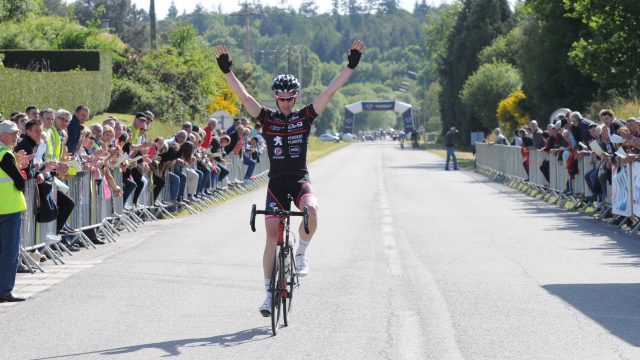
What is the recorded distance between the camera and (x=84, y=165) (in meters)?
17.9

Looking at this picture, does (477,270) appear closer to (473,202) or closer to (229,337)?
(229,337)

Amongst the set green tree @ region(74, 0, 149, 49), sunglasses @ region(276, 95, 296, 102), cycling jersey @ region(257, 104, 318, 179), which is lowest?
cycling jersey @ region(257, 104, 318, 179)

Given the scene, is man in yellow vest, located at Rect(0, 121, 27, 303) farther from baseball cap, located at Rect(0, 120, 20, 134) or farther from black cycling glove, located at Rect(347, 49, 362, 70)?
black cycling glove, located at Rect(347, 49, 362, 70)

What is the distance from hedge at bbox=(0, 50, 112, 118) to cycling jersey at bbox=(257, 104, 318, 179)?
24.6 m

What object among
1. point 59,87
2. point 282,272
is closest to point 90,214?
point 282,272

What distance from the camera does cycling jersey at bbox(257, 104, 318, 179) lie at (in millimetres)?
10070

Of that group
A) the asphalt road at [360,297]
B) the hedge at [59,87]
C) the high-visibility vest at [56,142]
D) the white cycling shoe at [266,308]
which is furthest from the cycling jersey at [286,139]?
the hedge at [59,87]

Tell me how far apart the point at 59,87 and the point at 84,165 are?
25.5 m

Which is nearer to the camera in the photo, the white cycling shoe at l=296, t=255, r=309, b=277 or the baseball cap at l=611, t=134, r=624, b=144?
the white cycling shoe at l=296, t=255, r=309, b=277

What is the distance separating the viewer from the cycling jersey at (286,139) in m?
10.1

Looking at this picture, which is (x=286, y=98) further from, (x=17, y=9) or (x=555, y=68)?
(x=17, y=9)

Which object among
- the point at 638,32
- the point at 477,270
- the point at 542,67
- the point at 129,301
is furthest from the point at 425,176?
the point at 129,301

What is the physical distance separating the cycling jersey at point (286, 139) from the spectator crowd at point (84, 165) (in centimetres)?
308

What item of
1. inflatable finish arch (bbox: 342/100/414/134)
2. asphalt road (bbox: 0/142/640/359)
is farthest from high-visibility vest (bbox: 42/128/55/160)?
inflatable finish arch (bbox: 342/100/414/134)
